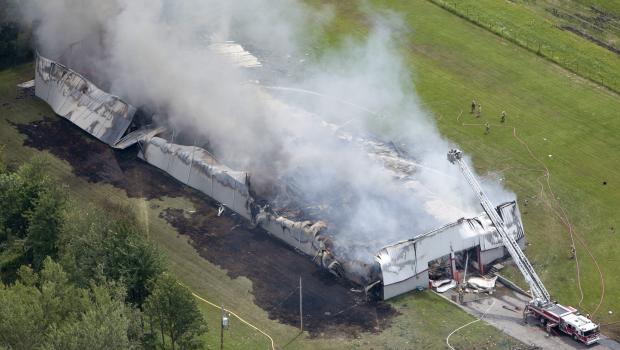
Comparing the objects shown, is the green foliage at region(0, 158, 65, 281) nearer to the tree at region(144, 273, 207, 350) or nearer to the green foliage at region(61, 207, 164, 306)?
the green foliage at region(61, 207, 164, 306)

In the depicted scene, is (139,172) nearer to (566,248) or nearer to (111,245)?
Answer: (111,245)

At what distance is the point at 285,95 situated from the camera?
3317 inches

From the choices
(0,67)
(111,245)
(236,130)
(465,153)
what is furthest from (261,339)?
(0,67)

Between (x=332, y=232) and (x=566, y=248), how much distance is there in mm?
15913

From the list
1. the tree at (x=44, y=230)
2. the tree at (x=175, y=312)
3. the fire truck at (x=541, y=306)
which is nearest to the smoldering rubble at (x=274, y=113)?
the fire truck at (x=541, y=306)

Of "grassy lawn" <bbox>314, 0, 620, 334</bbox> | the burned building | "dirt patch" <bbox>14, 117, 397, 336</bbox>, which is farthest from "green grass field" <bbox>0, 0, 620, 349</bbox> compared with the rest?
the burned building

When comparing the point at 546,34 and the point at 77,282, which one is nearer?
the point at 77,282

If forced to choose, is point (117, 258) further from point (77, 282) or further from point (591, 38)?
point (591, 38)

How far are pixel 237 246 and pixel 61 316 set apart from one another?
15778mm

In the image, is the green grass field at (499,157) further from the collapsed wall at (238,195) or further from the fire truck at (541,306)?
the fire truck at (541,306)

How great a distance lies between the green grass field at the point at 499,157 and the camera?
2441 inches

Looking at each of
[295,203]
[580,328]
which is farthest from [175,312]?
[580,328]

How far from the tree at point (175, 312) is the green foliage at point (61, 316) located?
4.96ft

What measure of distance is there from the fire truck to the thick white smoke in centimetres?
338
